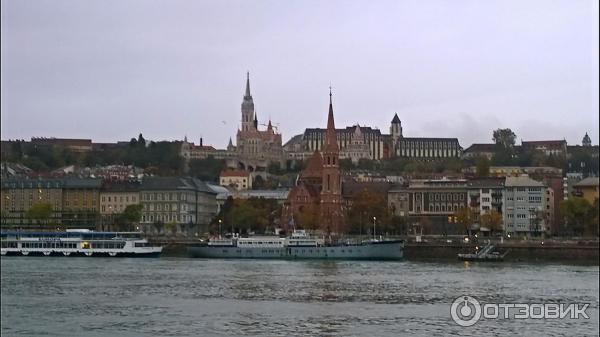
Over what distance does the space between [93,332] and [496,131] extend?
148701 mm

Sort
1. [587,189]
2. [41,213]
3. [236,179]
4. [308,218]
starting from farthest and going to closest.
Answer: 1. [236,179]
2. [587,189]
3. [308,218]
4. [41,213]

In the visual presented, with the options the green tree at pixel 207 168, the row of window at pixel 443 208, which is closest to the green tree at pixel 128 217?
the row of window at pixel 443 208

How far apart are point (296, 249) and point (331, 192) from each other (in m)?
25.1

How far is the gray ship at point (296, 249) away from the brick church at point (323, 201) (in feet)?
52.4

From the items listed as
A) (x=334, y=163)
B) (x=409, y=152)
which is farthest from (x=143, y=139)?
(x=334, y=163)

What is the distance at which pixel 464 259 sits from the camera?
241ft

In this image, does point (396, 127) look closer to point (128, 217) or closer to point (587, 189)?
point (587, 189)

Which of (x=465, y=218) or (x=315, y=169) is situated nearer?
(x=465, y=218)

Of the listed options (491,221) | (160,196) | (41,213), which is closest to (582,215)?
(491,221)

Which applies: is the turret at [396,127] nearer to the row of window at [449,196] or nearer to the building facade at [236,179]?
the building facade at [236,179]

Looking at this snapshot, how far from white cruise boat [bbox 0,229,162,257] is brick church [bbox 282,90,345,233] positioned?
847 inches

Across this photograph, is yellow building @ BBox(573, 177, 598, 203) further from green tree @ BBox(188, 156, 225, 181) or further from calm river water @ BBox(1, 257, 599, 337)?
green tree @ BBox(188, 156, 225, 181)

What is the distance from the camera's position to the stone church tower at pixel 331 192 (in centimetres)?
10094

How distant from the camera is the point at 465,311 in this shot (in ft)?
111
